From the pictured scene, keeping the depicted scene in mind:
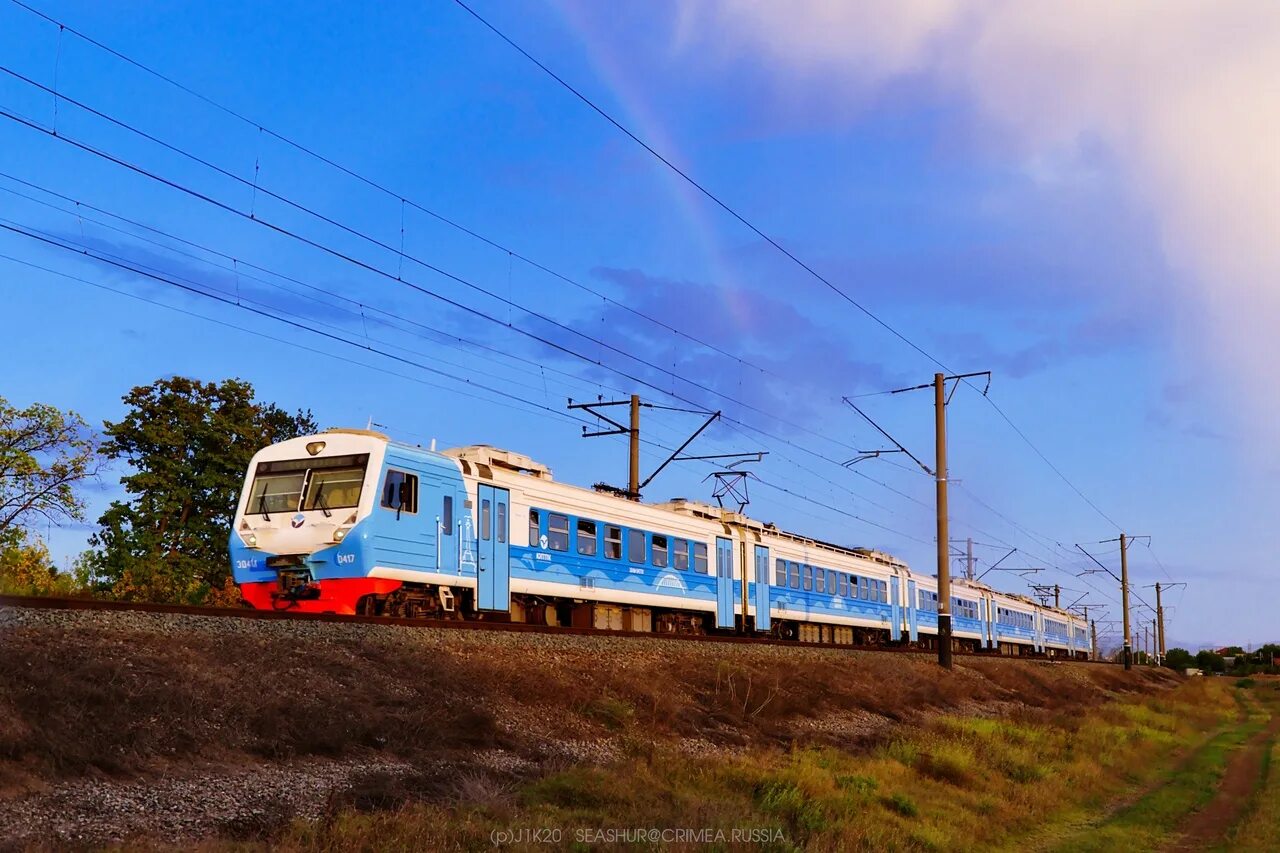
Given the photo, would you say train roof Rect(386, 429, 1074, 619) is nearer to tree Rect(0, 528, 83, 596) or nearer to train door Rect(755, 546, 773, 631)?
train door Rect(755, 546, 773, 631)

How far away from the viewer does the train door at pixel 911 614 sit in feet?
156

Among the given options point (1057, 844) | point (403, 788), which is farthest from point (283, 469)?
point (1057, 844)

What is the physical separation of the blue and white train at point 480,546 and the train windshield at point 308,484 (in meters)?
0.02

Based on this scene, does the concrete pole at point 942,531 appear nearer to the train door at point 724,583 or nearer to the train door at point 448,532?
the train door at point 724,583

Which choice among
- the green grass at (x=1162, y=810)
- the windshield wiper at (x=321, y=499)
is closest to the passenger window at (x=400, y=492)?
the windshield wiper at (x=321, y=499)

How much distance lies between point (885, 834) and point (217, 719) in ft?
23.3

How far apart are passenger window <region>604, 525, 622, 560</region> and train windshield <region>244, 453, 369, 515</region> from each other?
24.4 ft

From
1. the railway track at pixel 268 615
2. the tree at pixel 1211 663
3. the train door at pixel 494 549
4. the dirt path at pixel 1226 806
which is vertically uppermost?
the train door at pixel 494 549

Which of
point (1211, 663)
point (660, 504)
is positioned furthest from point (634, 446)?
point (1211, 663)

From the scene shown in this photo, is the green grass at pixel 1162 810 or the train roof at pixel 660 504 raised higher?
the train roof at pixel 660 504

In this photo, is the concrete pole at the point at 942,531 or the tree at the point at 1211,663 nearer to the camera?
the concrete pole at the point at 942,531

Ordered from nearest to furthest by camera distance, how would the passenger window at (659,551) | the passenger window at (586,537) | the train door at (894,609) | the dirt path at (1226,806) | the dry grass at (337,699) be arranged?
the dry grass at (337,699) → the dirt path at (1226,806) → the passenger window at (586,537) → the passenger window at (659,551) → the train door at (894,609)

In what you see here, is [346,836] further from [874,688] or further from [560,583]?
[874,688]

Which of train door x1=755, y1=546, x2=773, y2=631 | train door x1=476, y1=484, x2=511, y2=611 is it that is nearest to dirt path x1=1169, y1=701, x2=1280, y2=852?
train door x1=476, y1=484, x2=511, y2=611
